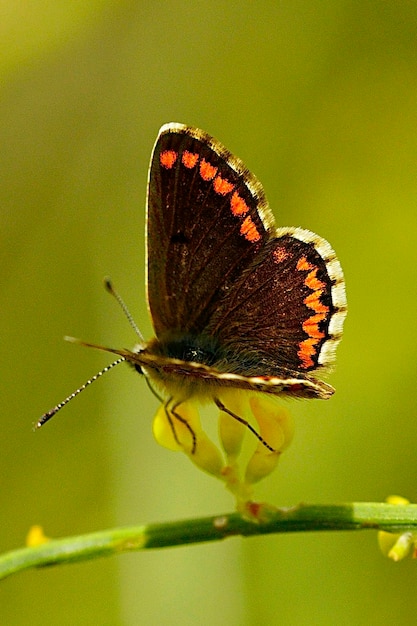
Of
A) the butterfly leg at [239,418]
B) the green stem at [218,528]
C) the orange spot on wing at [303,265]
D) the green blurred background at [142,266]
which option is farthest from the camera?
the green blurred background at [142,266]

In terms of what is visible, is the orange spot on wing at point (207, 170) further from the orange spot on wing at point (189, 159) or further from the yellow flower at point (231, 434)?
the yellow flower at point (231, 434)

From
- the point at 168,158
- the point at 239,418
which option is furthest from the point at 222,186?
the point at 239,418

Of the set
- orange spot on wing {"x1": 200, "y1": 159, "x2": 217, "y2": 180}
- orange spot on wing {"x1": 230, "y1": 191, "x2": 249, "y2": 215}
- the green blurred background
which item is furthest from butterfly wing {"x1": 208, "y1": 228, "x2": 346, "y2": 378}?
the green blurred background

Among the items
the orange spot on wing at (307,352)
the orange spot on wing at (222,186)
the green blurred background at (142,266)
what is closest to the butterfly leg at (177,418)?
the orange spot on wing at (307,352)

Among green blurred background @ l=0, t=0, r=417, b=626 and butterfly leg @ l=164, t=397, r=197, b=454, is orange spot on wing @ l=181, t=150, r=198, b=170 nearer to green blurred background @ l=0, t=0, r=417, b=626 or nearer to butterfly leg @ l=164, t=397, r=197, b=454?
butterfly leg @ l=164, t=397, r=197, b=454

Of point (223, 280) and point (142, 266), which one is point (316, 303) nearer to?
point (223, 280)

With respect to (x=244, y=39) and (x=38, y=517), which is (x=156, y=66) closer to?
(x=244, y=39)
